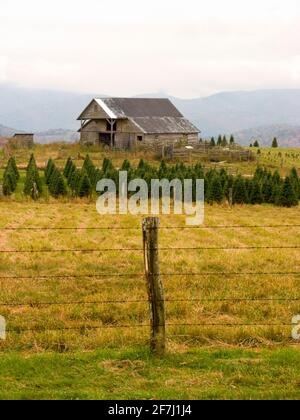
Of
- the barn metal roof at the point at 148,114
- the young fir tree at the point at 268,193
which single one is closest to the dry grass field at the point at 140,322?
the young fir tree at the point at 268,193

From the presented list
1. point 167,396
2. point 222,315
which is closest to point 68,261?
point 222,315

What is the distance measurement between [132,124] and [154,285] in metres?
51.9

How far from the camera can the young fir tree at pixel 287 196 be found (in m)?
33.9

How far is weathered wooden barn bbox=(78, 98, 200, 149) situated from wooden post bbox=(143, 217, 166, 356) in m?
48.7

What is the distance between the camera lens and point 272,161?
175 feet

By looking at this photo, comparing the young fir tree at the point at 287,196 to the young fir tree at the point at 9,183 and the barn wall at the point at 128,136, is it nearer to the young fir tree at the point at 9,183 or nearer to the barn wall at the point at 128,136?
the young fir tree at the point at 9,183

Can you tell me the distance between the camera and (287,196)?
34031mm

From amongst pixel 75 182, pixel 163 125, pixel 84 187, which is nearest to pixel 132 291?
pixel 84 187

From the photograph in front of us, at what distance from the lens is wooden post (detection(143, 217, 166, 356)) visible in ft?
26.4

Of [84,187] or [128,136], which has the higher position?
[128,136]

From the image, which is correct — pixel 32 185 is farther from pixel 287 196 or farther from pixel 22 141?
pixel 22 141

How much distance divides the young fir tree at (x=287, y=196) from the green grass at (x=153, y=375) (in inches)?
1031

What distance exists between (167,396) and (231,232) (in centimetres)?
1588
